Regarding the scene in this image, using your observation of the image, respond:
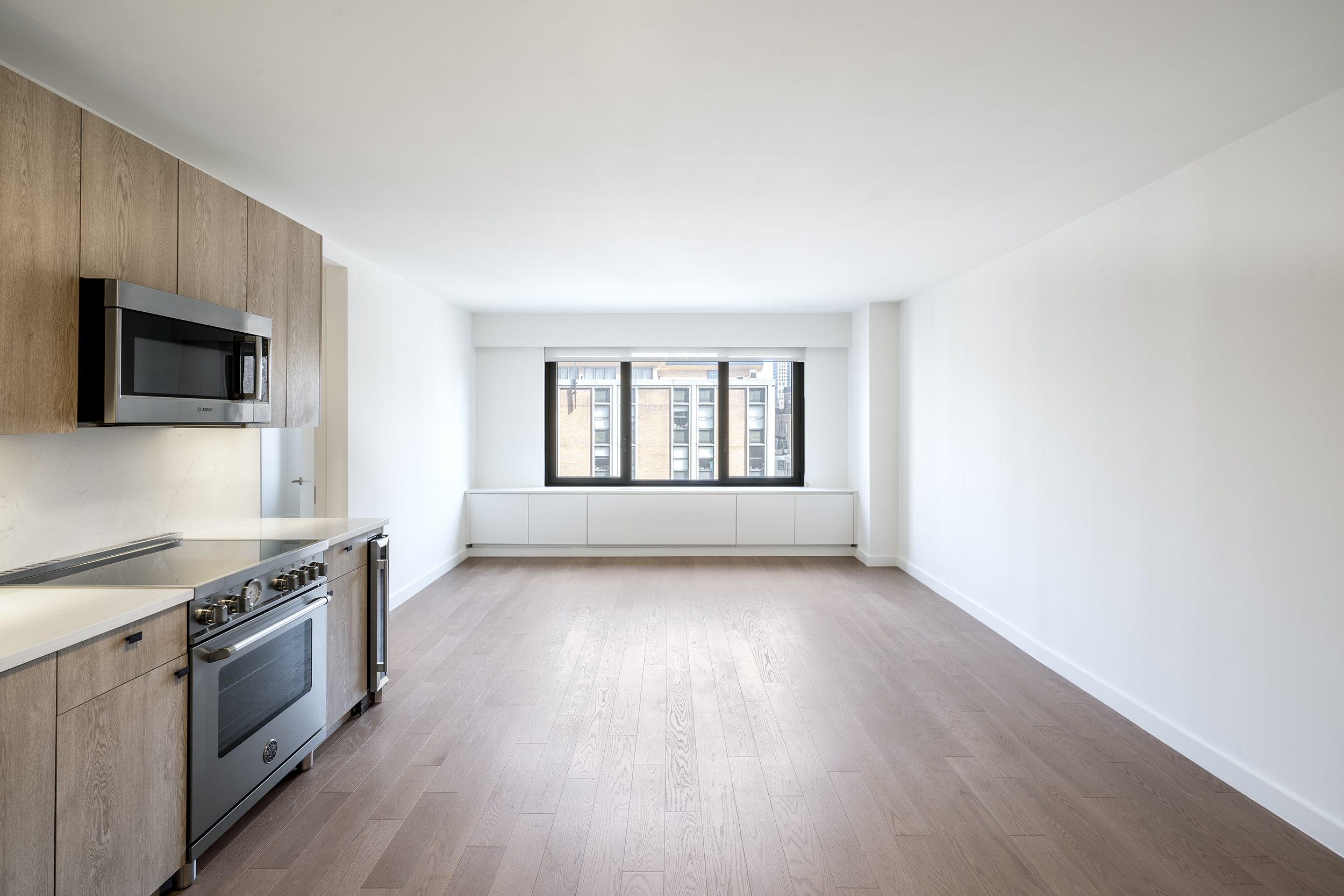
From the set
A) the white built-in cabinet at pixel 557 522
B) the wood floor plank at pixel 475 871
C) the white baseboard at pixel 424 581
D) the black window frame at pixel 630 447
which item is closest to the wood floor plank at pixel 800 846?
the wood floor plank at pixel 475 871

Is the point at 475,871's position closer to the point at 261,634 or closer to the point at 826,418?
the point at 261,634

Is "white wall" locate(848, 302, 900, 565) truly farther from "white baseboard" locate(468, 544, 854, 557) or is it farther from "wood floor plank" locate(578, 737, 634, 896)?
"wood floor plank" locate(578, 737, 634, 896)

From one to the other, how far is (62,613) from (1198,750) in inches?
155

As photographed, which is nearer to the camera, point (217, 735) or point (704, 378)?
point (217, 735)

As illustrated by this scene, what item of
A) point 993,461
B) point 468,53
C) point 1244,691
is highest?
point 468,53

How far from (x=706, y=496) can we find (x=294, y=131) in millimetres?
4953

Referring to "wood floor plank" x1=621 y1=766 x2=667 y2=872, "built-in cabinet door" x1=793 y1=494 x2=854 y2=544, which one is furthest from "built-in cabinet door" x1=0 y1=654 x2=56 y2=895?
"built-in cabinet door" x1=793 y1=494 x2=854 y2=544

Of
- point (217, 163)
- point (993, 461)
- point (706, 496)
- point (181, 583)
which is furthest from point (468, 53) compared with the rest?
point (706, 496)

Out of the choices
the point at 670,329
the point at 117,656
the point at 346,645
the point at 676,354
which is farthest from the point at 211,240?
the point at 676,354

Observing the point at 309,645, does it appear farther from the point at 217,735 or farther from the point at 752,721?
the point at 752,721

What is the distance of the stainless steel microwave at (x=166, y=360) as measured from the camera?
2.04 meters

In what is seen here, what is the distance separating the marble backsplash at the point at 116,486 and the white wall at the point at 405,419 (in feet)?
A: 3.56

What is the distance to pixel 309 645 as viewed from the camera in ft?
8.72

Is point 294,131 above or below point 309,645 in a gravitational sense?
above
